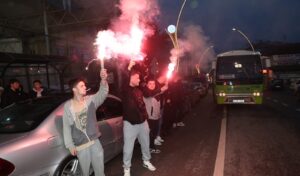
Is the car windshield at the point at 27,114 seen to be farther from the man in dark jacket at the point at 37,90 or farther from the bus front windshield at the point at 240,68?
the bus front windshield at the point at 240,68

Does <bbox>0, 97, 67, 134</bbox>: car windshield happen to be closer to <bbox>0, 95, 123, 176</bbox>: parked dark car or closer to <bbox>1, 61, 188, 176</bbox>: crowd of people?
<bbox>0, 95, 123, 176</bbox>: parked dark car

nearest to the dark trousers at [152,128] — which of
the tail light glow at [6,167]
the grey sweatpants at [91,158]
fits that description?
the grey sweatpants at [91,158]

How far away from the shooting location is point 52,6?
67.7 feet

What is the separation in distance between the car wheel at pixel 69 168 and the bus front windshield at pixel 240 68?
38.2 ft

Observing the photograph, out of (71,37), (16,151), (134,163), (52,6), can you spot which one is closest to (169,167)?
(134,163)

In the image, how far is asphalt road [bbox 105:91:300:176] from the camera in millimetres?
5898

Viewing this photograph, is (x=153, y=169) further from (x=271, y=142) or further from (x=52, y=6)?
(x=52, y=6)

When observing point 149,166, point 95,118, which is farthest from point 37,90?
point 95,118

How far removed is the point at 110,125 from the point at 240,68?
10.9 metres

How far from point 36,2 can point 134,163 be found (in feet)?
57.0

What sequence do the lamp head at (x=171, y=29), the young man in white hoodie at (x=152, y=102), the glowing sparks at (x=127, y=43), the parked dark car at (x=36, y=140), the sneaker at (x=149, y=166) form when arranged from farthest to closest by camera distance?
1. the lamp head at (x=171, y=29)
2. the young man in white hoodie at (x=152, y=102)
3. the glowing sparks at (x=127, y=43)
4. the sneaker at (x=149, y=166)
5. the parked dark car at (x=36, y=140)

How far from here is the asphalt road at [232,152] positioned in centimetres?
590

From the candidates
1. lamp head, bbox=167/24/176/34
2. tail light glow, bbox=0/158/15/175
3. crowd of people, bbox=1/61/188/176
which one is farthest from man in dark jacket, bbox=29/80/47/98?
lamp head, bbox=167/24/176/34

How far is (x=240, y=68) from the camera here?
15.7 meters
